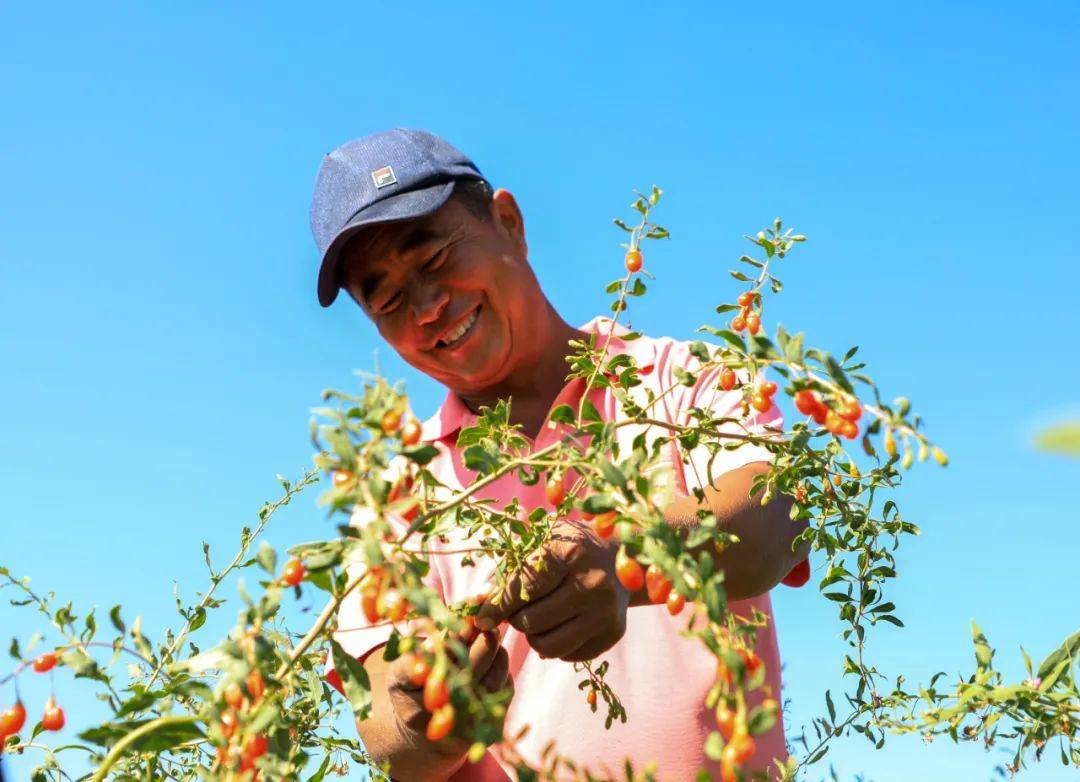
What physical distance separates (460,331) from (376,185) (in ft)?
1.22

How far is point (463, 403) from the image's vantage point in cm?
290

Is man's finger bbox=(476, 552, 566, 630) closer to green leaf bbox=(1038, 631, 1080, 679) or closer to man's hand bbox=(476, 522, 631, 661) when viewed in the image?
man's hand bbox=(476, 522, 631, 661)

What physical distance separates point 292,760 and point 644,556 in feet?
1.39

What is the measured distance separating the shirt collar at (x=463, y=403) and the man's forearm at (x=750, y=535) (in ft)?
2.18

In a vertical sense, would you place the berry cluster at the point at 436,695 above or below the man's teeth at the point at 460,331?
below

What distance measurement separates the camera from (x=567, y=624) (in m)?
1.70

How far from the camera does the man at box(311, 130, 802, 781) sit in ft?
7.31

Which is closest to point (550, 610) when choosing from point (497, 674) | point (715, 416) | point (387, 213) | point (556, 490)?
point (497, 674)

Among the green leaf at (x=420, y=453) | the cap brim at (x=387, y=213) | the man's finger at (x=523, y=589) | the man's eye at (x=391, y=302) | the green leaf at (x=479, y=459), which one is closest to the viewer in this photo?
the green leaf at (x=420, y=453)

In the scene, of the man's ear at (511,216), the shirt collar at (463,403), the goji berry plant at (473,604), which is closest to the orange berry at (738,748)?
the goji berry plant at (473,604)

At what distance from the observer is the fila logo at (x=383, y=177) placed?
2457mm

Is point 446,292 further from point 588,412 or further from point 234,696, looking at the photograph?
point 234,696

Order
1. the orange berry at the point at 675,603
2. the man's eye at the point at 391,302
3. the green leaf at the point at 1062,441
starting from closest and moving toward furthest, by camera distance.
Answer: the green leaf at the point at 1062,441, the orange berry at the point at 675,603, the man's eye at the point at 391,302

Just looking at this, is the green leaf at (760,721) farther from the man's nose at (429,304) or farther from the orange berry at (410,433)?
the man's nose at (429,304)
